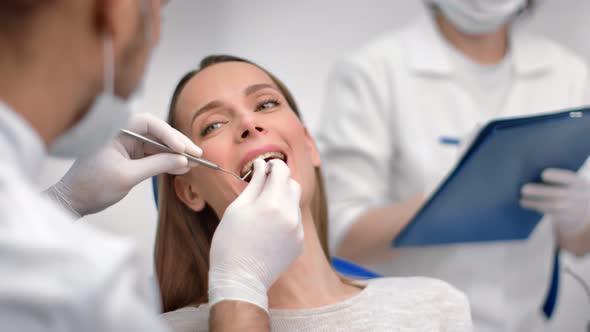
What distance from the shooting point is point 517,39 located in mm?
2039

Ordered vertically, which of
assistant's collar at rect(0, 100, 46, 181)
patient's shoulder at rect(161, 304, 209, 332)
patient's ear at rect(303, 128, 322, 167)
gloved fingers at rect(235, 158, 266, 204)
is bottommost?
patient's shoulder at rect(161, 304, 209, 332)

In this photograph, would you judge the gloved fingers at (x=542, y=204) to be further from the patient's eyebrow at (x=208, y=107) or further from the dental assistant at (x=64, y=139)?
the dental assistant at (x=64, y=139)

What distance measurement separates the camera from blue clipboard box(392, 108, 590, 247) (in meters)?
1.39

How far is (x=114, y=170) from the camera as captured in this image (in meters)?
1.12

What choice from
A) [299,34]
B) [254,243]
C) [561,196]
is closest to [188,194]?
[254,243]

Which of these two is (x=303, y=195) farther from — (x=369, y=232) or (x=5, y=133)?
(x=5, y=133)

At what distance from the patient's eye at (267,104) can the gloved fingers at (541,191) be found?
0.67 meters

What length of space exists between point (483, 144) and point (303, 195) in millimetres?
396

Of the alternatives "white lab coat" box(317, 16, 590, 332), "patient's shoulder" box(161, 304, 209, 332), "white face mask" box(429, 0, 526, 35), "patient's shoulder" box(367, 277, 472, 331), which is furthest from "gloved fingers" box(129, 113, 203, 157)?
"white face mask" box(429, 0, 526, 35)

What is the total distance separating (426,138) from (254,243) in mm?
941

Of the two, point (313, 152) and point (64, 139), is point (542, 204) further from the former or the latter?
point (64, 139)

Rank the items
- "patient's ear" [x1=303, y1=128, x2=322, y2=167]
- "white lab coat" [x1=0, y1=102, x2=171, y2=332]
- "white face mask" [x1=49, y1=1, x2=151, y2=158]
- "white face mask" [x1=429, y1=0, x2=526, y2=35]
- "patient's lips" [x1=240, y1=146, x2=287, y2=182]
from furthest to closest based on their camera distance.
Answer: "white face mask" [x1=429, y1=0, x2=526, y2=35] < "patient's ear" [x1=303, y1=128, x2=322, y2=167] < "patient's lips" [x1=240, y1=146, x2=287, y2=182] < "white face mask" [x1=49, y1=1, x2=151, y2=158] < "white lab coat" [x1=0, y1=102, x2=171, y2=332]

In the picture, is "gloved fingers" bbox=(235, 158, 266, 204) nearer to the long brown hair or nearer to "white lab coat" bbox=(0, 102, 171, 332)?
the long brown hair

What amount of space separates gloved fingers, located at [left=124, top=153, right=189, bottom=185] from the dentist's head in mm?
329
